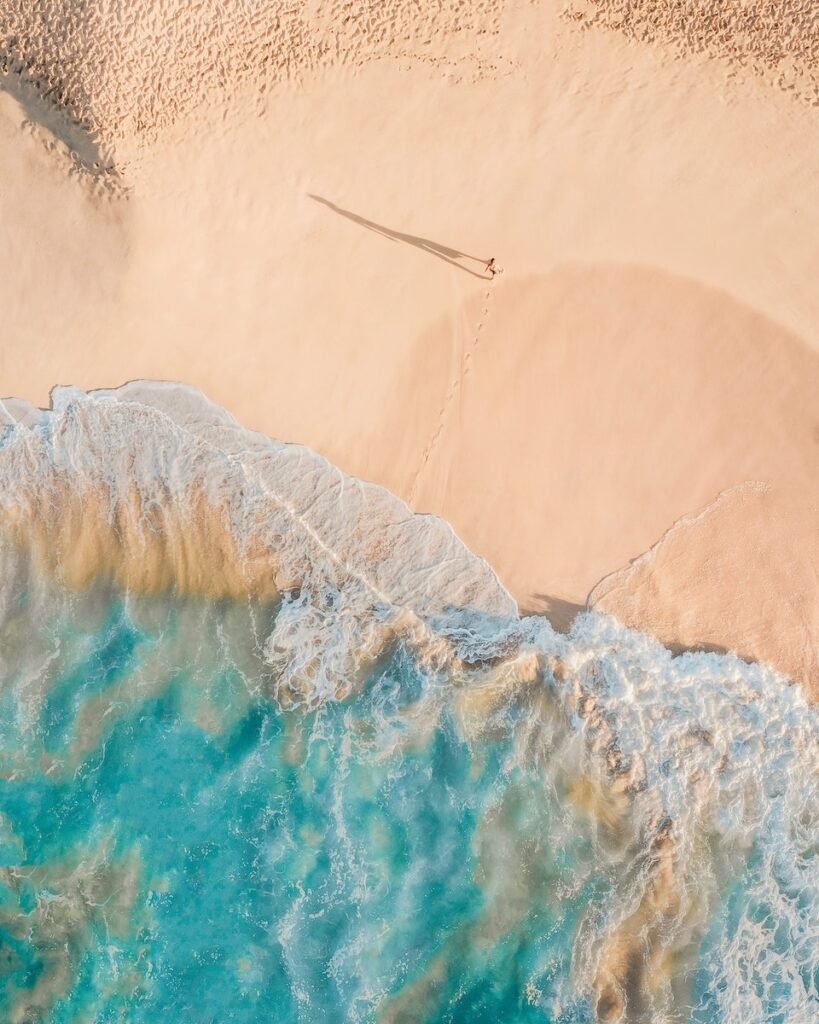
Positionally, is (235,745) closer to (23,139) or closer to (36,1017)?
(36,1017)

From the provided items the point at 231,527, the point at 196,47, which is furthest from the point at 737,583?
the point at 196,47

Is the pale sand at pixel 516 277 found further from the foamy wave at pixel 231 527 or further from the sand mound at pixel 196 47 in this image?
the foamy wave at pixel 231 527

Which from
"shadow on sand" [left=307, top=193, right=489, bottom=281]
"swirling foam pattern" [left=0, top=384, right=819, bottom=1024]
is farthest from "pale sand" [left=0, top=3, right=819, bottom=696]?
"swirling foam pattern" [left=0, top=384, right=819, bottom=1024]

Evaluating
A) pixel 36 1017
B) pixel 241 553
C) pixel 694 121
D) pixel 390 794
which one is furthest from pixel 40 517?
pixel 694 121

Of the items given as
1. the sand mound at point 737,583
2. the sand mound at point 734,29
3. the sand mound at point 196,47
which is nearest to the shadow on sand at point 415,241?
the sand mound at point 196,47

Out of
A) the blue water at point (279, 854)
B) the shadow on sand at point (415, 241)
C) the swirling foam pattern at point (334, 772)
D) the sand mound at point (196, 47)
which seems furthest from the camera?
the shadow on sand at point (415, 241)

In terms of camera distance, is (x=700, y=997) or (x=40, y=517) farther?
(x=40, y=517)
